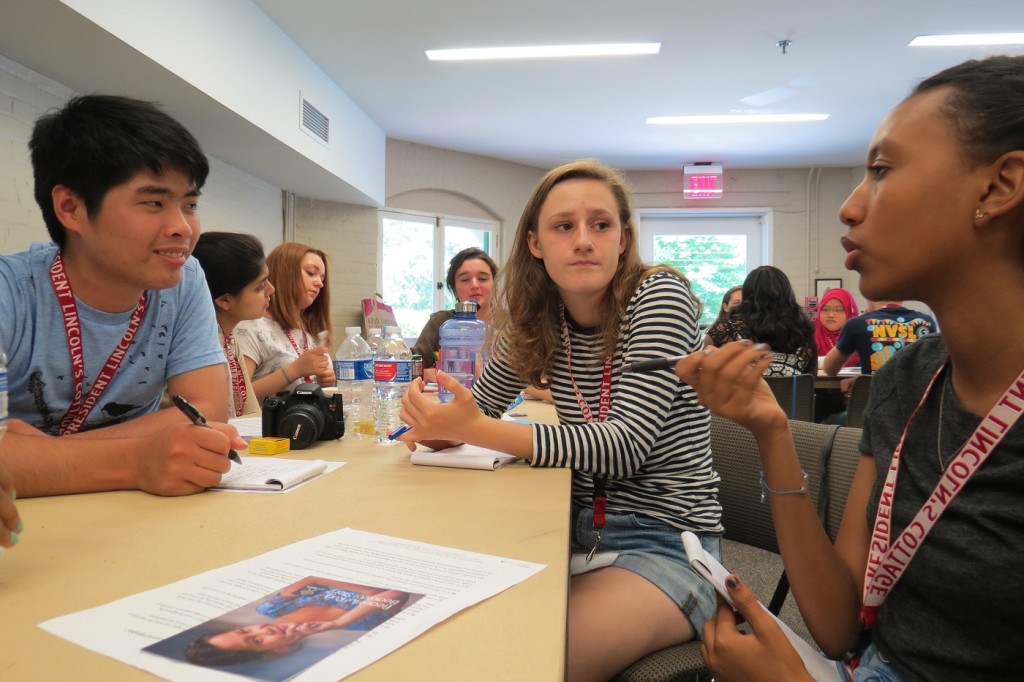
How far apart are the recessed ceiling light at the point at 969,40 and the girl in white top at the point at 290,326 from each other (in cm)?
455

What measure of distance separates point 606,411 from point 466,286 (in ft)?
8.90

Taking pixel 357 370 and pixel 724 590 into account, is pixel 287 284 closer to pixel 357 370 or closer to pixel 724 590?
pixel 357 370

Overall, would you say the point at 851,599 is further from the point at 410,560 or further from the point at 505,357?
the point at 505,357

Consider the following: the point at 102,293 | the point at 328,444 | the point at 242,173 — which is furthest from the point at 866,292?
the point at 242,173

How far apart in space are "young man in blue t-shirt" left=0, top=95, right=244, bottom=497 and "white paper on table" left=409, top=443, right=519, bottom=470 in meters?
0.53

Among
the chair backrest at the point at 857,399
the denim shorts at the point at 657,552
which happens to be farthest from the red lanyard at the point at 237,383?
the chair backrest at the point at 857,399

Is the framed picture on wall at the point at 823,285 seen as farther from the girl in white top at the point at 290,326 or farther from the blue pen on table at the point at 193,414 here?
the blue pen on table at the point at 193,414

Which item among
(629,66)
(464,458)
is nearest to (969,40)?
(629,66)

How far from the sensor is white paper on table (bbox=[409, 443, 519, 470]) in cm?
A: 126

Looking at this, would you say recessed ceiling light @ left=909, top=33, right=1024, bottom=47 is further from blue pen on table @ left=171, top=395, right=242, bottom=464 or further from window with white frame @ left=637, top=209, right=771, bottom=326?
blue pen on table @ left=171, top=395, right=242, bottom=464

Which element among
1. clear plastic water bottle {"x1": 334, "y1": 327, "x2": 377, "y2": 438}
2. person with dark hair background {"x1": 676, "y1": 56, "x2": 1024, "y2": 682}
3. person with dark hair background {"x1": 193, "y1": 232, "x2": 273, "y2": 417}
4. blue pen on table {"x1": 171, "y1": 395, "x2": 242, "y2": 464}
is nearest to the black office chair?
person with dark hair background {"x1": 676, "y1": 56, "x2": 1024, "y2": 682}

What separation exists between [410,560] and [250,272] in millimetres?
2115

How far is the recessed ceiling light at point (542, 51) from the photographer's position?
472cm

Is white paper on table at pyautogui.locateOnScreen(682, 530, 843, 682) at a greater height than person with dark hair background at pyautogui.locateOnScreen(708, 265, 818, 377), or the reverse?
person with dark hair background at pyautogui.locateOnScreen(708, 265, 818, 377)
